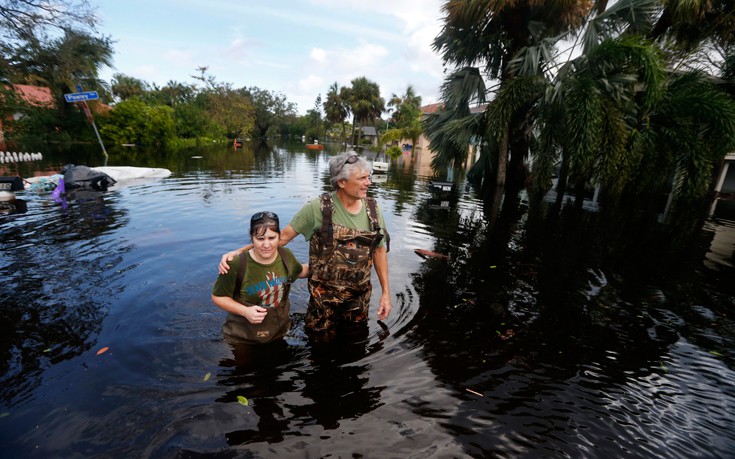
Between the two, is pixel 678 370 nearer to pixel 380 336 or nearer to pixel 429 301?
pixel 429 301

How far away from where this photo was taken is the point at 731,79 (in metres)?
13.9

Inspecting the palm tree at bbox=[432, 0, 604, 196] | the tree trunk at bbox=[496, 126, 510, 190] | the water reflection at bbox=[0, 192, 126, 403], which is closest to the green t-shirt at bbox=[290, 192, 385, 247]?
the water reflection at bbox=[0, 192, 126, 403]

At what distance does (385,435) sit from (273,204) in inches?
396

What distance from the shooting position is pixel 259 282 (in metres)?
2.76

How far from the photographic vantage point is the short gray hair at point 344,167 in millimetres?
2721

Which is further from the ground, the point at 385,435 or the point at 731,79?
the point at 731,79

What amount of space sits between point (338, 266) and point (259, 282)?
69 centimetres

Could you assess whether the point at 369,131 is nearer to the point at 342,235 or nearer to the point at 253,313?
the point at 342,235

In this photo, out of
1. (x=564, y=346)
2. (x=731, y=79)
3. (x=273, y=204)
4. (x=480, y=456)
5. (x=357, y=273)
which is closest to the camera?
(x=480, y=456)

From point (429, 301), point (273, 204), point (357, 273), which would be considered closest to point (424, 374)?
point (357, 273)

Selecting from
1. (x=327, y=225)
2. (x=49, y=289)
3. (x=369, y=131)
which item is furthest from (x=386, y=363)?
(x=369, y=131)

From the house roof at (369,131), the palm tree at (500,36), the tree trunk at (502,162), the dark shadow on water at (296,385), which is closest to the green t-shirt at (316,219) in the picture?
the dark shadow on water at (296,385)

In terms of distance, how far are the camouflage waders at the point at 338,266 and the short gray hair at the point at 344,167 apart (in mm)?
199

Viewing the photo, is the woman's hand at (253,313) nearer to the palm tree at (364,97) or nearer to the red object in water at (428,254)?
the red object in water at (428,254)
